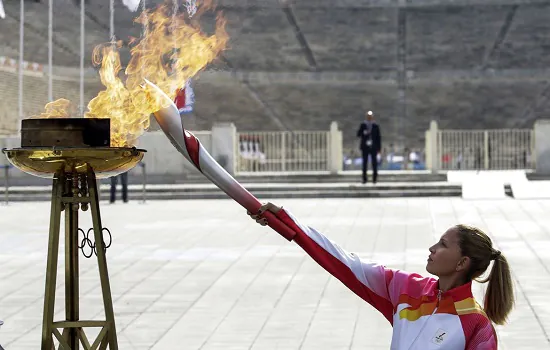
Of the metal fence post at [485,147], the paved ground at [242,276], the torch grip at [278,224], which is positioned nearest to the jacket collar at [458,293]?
the torch grip at [278,224]

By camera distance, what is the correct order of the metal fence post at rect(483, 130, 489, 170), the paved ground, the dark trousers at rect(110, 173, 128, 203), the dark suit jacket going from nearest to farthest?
the paved ground < the dark trousers at rect(110, 173, 128, 203) < the dark suit jacket < the metal fence post at rect(483, 130, 489, 170)

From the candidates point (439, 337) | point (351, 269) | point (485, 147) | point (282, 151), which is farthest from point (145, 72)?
point (485, 147)

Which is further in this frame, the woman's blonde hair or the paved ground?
the paved ground

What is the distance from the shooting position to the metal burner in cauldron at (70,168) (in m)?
5.32

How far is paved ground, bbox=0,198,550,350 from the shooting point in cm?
843

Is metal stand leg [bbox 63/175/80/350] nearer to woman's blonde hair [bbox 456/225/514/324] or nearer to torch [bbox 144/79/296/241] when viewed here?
torch [bbox 144/79/296/241]

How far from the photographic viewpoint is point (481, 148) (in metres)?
32.2

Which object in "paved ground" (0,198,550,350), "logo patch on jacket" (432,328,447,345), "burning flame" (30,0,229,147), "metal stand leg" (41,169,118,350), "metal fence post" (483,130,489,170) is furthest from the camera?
"metal fence post" (483,130,489,170)

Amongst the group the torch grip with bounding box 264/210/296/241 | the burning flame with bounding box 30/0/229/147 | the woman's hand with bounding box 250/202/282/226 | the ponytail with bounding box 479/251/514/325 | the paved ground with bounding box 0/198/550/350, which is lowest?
the paved ground with bounding box 0/198/550/350

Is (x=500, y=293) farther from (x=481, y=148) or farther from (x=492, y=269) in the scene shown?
(x=481, y=148)

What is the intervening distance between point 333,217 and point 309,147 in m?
11.9

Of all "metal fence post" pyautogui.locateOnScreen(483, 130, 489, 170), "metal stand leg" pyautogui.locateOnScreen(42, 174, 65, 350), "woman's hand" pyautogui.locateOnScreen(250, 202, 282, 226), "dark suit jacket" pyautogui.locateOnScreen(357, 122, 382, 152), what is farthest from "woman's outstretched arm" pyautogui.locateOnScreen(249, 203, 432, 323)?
"metal fence post" pyautogui.locateOnScreen(483, 130, 489, 170)

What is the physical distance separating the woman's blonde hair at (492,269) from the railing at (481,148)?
87.6 ft

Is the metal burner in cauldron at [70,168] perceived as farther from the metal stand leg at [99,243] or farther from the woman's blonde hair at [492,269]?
the woman's blonde hair at [492,269]
